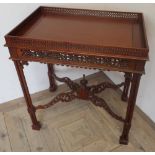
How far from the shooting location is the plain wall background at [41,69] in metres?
1.13

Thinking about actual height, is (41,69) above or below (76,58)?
below

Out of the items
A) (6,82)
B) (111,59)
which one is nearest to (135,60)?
(111,59)

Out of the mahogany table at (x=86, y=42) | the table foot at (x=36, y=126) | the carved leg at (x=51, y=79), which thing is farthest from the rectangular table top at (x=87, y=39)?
the table foot at (x=36, y=126)

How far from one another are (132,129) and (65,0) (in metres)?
0.92

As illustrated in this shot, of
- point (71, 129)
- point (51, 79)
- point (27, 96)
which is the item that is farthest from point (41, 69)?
point (71, 129)

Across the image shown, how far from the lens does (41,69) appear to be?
1.48 metres

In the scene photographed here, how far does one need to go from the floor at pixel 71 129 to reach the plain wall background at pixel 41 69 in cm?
10

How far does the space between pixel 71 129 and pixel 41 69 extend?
1.59 feet

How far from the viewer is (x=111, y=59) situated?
0.88m

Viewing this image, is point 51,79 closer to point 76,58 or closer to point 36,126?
A: point 36,126

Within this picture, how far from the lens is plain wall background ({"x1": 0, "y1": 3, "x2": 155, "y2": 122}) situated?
1131 mm

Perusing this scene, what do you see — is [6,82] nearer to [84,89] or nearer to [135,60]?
[84,89]

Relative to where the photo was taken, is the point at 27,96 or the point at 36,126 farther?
the point at 36,126

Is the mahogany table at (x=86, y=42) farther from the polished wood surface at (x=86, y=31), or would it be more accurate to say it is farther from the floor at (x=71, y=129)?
the floor at (x=71, y=129)
